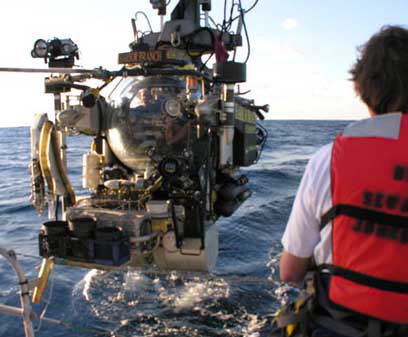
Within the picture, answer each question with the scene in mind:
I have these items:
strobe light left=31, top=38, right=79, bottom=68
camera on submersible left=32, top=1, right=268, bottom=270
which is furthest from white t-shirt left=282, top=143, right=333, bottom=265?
strobe light left=31, top=38, right=79, bottom=68

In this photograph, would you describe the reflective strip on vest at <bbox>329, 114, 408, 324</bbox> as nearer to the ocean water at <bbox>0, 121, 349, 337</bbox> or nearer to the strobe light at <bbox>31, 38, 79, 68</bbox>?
the ocean water at <bbox>0, 121, 349, 337</bbox>

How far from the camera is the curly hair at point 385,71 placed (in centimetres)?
181

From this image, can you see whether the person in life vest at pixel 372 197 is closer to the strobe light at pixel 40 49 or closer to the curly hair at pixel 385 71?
the curly hair at pixel 385 71

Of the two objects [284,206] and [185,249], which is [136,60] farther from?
[284,206]

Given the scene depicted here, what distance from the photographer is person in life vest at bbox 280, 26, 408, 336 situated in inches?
71.2

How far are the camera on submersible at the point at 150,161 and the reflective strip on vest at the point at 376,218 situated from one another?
369 cm

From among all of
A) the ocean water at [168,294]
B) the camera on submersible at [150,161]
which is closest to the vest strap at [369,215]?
the ocean water at [168,294]

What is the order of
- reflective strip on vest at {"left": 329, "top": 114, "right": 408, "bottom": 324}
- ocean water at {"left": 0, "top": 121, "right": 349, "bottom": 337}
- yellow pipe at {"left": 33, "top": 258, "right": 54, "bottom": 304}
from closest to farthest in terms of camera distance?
reflective strip on vest at {"left": 329, "top": 114, "right": 408, "bottom": 324}, yellow pipe at {"left": 33, "top": 258, "right": 54, "bottom": 304}, ocean water at {"left": 0, "top": 121, "right": 349, "bottom": 337}

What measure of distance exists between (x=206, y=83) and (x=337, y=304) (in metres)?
5.21

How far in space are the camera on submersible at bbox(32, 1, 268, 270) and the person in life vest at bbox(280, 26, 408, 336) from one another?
363cm

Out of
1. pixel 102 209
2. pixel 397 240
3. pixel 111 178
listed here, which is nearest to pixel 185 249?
pixel 102 209

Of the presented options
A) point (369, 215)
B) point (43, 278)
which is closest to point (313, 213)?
point (369, 215)

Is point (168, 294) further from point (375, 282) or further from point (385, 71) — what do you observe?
point (385, 71)

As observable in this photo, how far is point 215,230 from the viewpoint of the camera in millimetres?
6570
